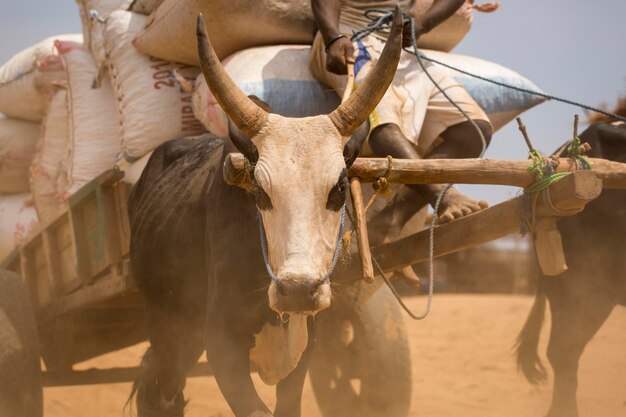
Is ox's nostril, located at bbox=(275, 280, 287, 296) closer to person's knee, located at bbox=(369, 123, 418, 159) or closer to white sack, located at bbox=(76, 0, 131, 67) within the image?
→ person's knee, located at bbox=(369, 123, 418, 159)

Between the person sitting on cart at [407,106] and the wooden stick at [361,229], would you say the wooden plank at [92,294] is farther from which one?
the wooden stick at [361,229]

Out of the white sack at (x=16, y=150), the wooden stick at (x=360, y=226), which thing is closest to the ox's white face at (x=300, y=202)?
the wooden stick at (x=360, y=226)

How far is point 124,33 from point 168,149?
87 cm

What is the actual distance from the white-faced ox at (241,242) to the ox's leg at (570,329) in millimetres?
1996

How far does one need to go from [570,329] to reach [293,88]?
216cm

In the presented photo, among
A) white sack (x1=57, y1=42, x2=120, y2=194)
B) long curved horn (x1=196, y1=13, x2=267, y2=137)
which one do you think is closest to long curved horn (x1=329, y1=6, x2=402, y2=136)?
long curved horn (x1=196, y1=13, x2=267, y2=137)

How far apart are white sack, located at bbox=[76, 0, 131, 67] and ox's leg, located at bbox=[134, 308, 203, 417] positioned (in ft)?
5.91

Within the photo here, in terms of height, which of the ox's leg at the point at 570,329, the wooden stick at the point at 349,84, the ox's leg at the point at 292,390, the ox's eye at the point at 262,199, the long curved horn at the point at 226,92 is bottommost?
the ox's leg at the point at 570,329

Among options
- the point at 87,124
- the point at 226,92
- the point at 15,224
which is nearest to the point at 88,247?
the point at 87,124

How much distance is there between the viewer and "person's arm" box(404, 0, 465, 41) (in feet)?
13.5

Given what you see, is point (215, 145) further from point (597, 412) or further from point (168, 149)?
point (597, 412)

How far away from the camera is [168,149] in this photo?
4.61 metres

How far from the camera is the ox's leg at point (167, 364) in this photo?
4191 millimetres

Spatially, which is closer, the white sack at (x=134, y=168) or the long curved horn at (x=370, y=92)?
the long curved horn at (x=370, y=92)
